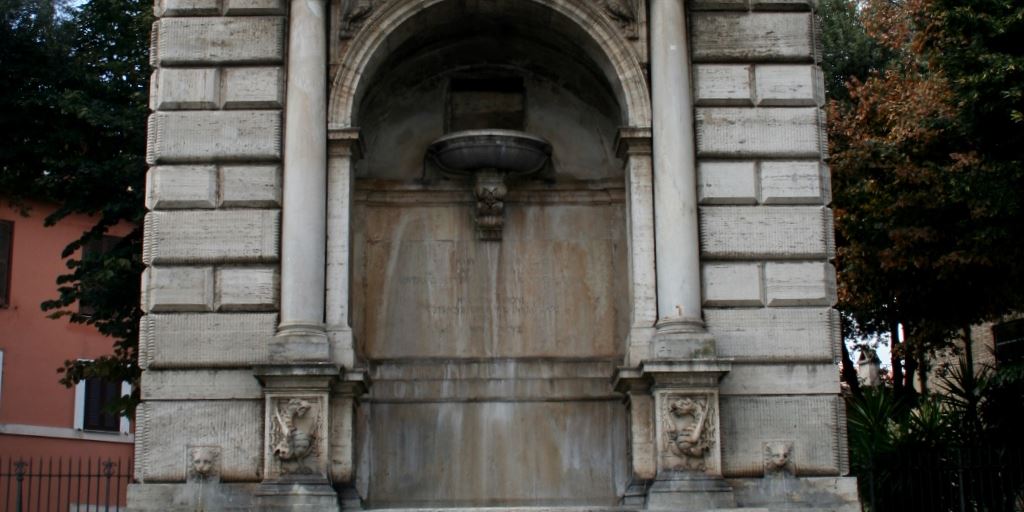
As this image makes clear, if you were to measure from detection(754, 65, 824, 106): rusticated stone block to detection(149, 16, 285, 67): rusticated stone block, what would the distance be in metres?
5.65

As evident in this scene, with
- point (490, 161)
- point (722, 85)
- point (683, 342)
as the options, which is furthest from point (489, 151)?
point (683, 342)

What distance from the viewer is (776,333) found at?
16.9m

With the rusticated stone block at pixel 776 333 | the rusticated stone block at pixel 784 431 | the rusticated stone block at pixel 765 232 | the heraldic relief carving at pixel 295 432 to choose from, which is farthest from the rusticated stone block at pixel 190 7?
the rusticated stone block at pixel 784 431

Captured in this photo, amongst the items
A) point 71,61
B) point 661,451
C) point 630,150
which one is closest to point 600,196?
point 630,150

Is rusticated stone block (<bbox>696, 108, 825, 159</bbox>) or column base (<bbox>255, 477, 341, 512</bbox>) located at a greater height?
rusticated stone block (<bbox>696, 108, 825, 159</bbox>)

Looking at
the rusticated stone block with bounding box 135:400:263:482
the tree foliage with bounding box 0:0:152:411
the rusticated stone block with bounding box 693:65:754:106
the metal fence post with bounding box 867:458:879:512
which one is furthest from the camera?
the tree foliage with bounding box 0:0:152:411

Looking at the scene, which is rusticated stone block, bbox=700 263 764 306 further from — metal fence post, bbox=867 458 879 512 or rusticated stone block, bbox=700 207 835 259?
metal fence post, bbox=867 458 879 512

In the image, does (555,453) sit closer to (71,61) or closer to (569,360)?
(569,360)

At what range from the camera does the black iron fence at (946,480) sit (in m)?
20.2

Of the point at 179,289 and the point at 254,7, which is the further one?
the point at 254,7

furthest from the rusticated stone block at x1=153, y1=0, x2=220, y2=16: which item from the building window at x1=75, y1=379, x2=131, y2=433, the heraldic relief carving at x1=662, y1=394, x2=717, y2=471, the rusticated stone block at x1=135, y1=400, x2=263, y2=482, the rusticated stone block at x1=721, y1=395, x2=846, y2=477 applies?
the building window at x1=75, y1=379, x2=131, y2=433

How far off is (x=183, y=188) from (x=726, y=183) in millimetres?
6248

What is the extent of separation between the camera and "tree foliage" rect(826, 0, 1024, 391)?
20.5m

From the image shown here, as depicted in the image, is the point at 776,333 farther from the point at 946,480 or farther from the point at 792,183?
the point at 946,480
